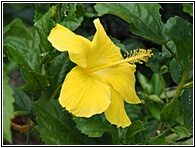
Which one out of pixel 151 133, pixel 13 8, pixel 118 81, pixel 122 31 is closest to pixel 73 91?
pixel 118 81

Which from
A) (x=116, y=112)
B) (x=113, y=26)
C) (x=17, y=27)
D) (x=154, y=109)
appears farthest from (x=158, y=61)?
(x=113, y=26)

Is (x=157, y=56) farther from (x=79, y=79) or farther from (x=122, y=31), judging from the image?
(x=122, y=31)

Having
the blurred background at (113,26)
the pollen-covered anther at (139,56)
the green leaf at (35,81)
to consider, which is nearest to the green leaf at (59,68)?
the green leaf at (35,81)

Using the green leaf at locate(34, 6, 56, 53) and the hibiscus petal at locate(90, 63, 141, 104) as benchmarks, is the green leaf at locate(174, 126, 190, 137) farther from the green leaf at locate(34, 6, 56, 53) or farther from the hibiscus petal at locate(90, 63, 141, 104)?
the green leaf at locate(34, 6, 56, 53)

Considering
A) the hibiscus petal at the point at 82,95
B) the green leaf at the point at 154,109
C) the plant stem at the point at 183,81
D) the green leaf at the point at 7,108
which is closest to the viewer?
the green leaf at the point at 7,108

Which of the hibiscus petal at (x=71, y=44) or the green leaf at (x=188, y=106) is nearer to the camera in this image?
the hibiscus petal at (x=71, y=44)

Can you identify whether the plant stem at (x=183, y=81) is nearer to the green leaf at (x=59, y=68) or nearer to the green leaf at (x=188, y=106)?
the green leaf at (x=188, y=106)

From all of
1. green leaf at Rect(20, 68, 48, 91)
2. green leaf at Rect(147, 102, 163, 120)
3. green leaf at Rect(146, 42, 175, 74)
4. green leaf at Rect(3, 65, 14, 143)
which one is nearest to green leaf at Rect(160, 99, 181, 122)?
green leaf at Rect(146, 42, 175, 74)
